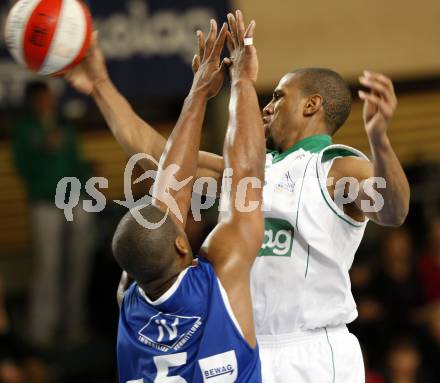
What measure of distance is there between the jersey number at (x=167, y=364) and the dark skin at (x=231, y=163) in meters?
0.27

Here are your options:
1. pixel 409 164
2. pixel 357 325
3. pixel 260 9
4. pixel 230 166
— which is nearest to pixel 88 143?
pixel 260 9

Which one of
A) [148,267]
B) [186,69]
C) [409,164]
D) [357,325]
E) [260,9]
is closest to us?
[148,267]

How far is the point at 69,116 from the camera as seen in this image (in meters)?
10.0

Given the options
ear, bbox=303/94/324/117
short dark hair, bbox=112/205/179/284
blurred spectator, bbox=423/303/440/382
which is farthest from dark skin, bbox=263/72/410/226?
blurred spectator, bbox=423/303/440/382

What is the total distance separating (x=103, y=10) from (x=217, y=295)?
226 inches

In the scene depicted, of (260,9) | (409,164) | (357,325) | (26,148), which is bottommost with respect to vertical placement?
(357,325)

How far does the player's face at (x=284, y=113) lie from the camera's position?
5.00 m

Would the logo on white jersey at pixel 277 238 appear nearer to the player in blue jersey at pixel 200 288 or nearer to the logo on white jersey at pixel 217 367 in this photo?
the player in blue jersey at pixel 200 288

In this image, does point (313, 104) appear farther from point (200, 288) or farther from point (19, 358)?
point (19, 358)

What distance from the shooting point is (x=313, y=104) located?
498cm

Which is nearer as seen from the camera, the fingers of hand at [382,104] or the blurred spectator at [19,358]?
the fingers of hand at [382,104]

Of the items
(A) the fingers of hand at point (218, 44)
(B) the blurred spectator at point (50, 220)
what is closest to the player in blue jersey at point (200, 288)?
(A) the fingers of hand at point (218, 44)

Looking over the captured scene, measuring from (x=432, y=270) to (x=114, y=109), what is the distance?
192 inches

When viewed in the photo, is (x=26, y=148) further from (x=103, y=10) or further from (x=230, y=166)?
(x=230, y=166)
